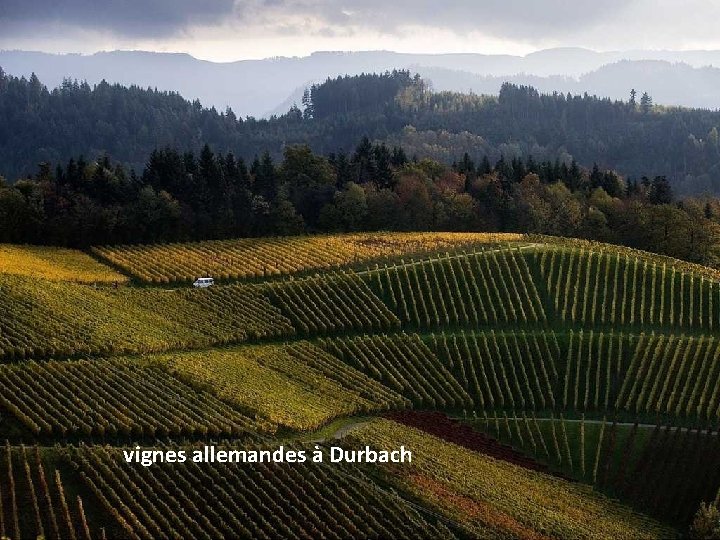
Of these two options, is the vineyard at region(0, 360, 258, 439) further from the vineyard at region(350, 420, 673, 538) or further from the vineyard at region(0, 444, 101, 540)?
the vineyard at region(350, 420, 673, 538)

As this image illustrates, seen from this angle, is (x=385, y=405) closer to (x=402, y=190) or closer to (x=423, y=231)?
(x=423, y=231)

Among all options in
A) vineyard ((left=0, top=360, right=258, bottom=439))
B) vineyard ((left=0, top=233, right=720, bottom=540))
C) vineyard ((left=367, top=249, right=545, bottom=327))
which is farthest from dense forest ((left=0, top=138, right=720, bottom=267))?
vineyard ((left=0, top=360, right=258, bottom=439))

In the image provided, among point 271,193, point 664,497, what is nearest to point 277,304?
point 664,497

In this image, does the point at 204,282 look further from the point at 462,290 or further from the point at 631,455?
the point at 631,455

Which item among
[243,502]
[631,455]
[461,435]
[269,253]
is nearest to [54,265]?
[269,253]

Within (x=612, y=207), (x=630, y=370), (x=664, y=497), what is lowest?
(x=664, y=497)

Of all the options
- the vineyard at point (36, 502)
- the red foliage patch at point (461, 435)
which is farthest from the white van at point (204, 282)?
the vineyard at point (36, 502)

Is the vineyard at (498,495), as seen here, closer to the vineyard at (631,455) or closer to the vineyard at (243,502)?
the vineyard at (631,455)
